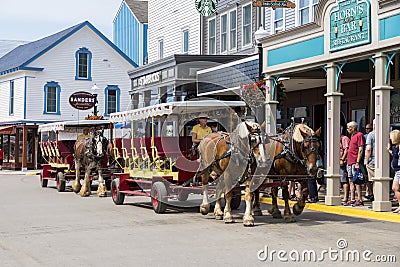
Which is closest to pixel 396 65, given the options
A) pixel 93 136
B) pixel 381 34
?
pixel 381 34

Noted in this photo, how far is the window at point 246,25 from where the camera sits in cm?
2600

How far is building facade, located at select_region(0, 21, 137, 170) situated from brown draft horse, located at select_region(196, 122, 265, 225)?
→ 2836 centimetres

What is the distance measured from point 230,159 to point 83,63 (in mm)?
32660

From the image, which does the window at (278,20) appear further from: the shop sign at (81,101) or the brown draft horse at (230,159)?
the shop sign at (81,101)

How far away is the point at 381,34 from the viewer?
1417 cm

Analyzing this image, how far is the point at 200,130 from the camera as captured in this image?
15031 mm

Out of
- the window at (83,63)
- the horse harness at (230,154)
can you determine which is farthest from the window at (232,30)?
the window at (83,63)

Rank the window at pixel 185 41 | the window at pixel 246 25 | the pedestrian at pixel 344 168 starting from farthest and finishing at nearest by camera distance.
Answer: the window at pixel 185 41 → the window at pixel 246 25 → the pedestrian at pixel 344 168

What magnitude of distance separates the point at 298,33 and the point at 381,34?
319 cm

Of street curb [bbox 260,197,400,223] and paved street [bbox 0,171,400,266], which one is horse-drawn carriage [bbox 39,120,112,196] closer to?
paved street [bbox 0,171,400,266]

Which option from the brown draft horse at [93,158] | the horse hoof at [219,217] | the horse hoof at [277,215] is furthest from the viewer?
the brown draft horse at [93,158]

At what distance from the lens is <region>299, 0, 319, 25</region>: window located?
71.1 feet

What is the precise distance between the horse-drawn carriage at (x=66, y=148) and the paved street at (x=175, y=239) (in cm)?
503

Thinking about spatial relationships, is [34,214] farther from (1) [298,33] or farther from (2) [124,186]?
(1) [298,33]
